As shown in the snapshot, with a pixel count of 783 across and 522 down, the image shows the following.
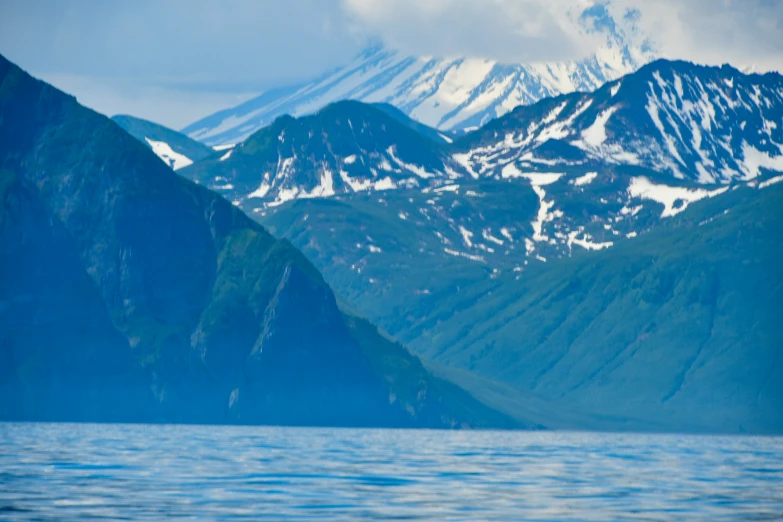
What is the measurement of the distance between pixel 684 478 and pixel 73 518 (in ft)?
223

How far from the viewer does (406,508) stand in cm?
10356

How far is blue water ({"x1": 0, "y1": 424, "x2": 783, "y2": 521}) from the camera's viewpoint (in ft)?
328

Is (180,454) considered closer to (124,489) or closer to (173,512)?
(124,489)

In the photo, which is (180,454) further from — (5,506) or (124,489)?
(5,506)

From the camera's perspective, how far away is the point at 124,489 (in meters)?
111

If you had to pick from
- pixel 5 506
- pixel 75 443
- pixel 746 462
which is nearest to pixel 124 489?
pixel 5 506

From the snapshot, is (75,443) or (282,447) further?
(282,447)

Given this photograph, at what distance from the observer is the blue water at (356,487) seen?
100 meters

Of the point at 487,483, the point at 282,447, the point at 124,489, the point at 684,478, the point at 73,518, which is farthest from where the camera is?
the point at 282,447

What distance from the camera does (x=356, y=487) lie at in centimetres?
12012

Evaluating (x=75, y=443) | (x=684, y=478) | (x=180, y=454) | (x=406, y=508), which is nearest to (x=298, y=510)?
(x=406, y=508)

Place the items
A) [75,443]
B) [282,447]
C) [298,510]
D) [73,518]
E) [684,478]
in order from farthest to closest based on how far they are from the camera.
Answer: [282,447] < [75,443] < [684,478] < [298,510] < [73,518]

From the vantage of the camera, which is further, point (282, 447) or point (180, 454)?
point (282, 447)

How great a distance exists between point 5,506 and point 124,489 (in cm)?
1547
